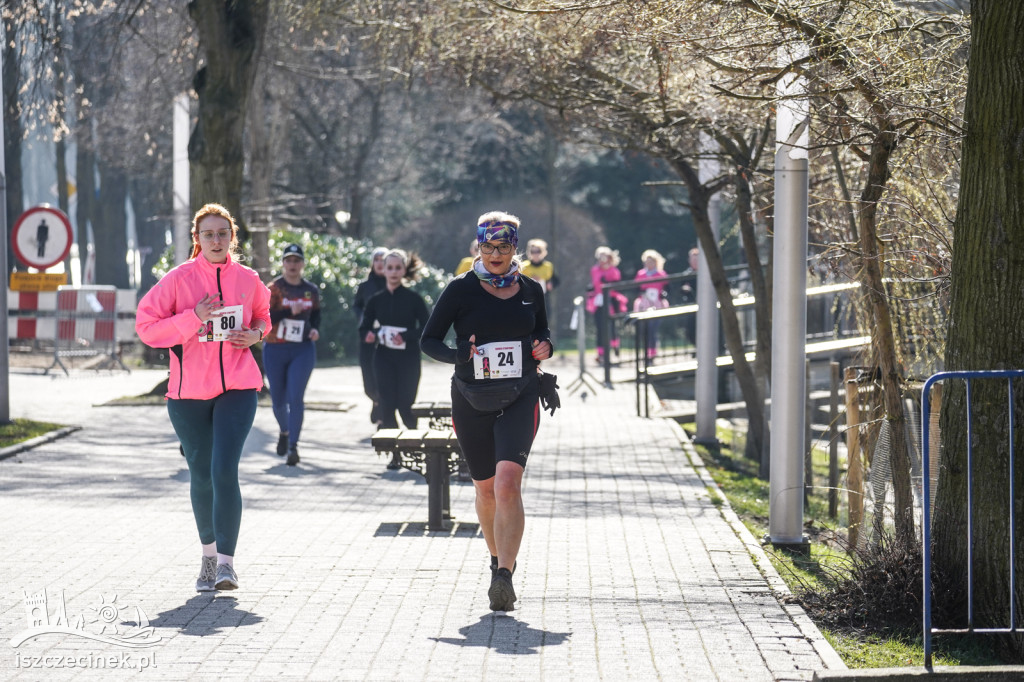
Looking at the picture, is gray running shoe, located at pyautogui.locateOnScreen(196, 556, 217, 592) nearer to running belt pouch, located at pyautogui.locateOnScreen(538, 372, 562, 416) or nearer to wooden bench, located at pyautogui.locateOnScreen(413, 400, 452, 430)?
running belt pouch, located at pyautogui.locateOnScreen(538, 372, 562, 416)

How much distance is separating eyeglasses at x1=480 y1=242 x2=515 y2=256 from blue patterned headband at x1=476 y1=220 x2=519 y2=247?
0.06ft

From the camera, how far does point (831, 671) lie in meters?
5.56

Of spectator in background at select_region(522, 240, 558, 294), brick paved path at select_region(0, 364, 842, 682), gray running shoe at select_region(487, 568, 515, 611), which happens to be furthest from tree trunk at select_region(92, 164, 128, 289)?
gray running shoe at select_region(487, 568, 515, 611)

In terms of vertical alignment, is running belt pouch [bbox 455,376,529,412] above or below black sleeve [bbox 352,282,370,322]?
below

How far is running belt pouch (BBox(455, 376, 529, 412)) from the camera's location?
7.12 m

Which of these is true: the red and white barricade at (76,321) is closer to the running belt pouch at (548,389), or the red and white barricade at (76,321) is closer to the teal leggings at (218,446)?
the teal leggings at (218,446)

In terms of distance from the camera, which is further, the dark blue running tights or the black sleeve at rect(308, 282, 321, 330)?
the black sleeve at rect(308, 282, 321, 330)

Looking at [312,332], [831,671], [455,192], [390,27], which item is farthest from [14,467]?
[455,192]

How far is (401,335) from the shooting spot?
12.9 meters

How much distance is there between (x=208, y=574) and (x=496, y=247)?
83.1 inches

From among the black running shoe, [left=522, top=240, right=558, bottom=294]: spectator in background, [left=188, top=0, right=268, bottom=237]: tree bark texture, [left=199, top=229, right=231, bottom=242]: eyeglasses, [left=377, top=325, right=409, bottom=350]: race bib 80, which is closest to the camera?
the black running shoe

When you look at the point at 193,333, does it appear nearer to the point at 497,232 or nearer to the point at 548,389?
the point at 497,232

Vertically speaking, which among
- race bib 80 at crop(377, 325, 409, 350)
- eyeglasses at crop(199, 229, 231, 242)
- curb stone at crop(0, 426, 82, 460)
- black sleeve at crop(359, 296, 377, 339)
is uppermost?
eyeglasses at crop(199, 229, 231, 242)

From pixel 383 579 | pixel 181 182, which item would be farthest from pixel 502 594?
pixel 181 182
